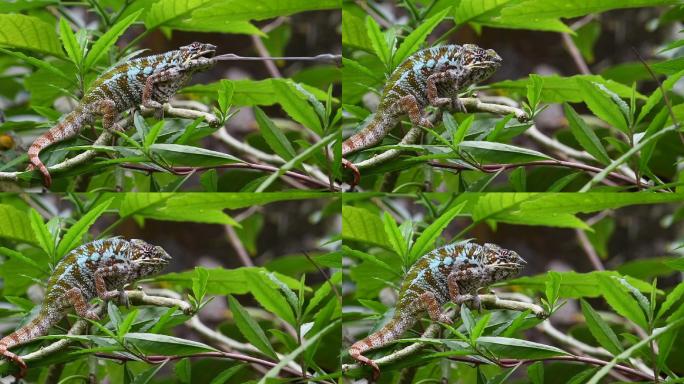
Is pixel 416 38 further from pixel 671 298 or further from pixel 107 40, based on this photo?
pixel 671 298

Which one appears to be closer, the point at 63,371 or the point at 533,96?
the point at 533,96

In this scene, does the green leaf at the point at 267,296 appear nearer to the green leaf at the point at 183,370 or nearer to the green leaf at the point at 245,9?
the green leaf at the point at 183,370

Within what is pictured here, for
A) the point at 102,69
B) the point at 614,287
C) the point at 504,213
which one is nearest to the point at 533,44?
the point at 504,213

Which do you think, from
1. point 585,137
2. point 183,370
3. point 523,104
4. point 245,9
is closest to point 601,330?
point 585,137

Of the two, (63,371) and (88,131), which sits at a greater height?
(88,131)

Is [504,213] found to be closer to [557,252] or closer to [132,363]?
[557,252]

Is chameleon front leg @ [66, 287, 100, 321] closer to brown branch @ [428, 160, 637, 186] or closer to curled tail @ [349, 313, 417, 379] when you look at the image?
curled tail @ [349, 313, 417, 379]

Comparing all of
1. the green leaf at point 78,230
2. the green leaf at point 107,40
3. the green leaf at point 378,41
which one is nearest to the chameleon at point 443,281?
the green leaf at point 378,41
